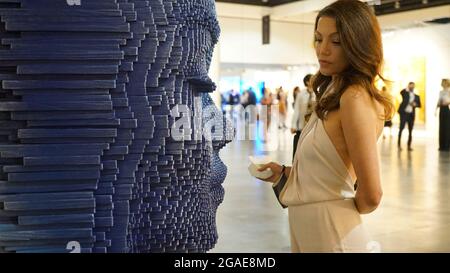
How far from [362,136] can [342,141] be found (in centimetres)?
9

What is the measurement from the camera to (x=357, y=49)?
57.9 inches

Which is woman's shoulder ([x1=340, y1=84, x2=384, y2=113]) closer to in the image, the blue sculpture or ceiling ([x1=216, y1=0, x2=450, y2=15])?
the blue sculpture

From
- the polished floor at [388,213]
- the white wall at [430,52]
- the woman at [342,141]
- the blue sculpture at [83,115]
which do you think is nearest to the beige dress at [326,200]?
the woman at [342,141]

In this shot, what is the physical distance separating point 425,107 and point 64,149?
16.2m

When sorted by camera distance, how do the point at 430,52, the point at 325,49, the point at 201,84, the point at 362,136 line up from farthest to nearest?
the point at 430,52
the point at 201,84
the point at 325,49
the point at 362,136

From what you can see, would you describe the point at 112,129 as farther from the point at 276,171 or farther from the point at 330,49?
the point at 330,49

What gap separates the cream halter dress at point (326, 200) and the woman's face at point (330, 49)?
152 millimetres

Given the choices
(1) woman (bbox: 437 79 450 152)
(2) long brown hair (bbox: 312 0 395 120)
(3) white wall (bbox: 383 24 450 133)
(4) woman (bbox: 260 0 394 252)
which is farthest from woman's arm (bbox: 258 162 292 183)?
(3) white wall (bbox: 383 24 450 133)

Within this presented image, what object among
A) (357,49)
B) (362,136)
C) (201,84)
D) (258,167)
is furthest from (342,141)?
(201,84)

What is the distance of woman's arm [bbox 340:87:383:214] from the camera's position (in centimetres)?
143

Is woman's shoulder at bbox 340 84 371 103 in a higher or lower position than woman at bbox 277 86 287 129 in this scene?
higher

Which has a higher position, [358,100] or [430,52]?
[430,52]
